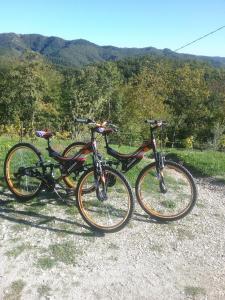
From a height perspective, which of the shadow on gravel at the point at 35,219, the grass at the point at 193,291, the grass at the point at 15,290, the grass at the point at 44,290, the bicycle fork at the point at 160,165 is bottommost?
the grass at the point at 193,291

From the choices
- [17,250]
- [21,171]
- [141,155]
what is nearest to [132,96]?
[21,171]

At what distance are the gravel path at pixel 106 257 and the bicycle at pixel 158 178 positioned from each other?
0.61ft

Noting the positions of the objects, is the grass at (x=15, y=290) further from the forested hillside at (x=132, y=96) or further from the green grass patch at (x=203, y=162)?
the forested hillside at (x=132, y=96)

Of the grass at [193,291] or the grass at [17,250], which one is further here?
the grass at [17,250]

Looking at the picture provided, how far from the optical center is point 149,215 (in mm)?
5535

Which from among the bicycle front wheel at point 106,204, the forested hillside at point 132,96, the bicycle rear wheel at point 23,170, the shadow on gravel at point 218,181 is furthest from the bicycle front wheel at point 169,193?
the forested hillside at point 132,96

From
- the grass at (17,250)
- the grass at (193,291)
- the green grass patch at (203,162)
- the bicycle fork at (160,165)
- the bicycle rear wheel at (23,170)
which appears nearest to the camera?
the grass at (193,291)

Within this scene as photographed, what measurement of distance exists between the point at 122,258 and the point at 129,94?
36.7m

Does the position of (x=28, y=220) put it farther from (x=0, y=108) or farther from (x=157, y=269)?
(x=0, y=108)

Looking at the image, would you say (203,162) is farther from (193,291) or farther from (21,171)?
(193,291)

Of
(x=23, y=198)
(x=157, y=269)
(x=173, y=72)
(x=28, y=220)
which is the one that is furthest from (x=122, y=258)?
(x=173, y=72)

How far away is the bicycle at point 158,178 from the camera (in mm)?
5301

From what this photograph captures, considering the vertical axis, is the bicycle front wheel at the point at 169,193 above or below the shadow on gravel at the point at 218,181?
above

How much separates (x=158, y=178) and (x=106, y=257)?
4.61ft
